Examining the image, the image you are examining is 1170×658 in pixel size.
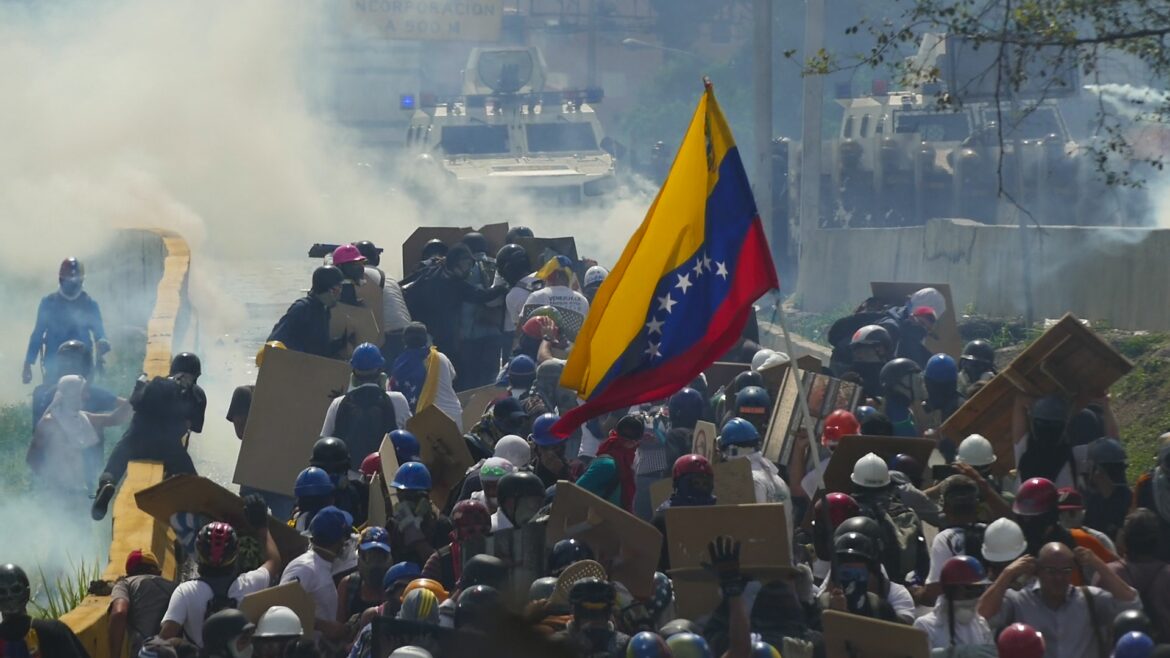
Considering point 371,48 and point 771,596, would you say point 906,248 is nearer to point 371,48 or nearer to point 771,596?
point 771,596

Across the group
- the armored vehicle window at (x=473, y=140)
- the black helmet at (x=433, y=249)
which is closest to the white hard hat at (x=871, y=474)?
the black helmet at (x=433, y=249)

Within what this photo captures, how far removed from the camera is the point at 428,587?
314 inches

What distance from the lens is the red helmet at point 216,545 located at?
332 inches

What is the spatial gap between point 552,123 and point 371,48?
3465 cm

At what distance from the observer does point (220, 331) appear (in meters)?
23.2

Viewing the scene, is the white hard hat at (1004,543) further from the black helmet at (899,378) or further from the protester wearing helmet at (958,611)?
the black helmet at (899,378)

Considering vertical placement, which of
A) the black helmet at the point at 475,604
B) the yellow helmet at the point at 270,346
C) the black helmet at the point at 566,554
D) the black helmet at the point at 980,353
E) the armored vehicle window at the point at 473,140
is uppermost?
the armored vehicle window at the point at 473,140

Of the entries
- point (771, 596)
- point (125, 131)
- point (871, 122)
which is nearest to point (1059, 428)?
point (771, 596)

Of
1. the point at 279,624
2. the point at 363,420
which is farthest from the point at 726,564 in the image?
the point at 363,420

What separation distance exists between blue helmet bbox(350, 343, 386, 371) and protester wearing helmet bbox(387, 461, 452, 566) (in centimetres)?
248

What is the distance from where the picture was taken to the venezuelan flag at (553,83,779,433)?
26.4 ft

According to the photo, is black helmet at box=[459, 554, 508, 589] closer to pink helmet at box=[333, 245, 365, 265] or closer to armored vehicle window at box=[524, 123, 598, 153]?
pink helmet at box=[333, 245, 365, 265]

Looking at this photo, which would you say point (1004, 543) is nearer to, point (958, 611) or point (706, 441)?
point (958, 611)

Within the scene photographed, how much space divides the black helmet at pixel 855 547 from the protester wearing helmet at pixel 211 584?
6.77 feet
